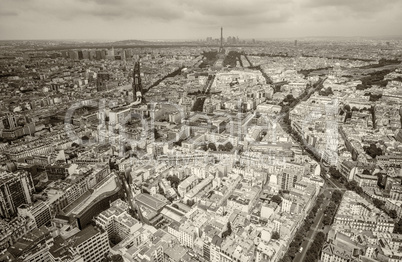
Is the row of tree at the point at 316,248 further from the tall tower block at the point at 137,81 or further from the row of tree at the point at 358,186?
the tall tower block at the point at 137,81

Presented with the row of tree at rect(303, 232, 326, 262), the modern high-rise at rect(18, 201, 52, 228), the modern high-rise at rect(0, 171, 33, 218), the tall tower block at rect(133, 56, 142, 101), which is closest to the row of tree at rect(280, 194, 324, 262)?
the row of tree at rect(303, 232, 326, 262)

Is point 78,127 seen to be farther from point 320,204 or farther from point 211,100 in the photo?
point 320,204

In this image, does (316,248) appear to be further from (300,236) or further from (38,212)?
(38,212)

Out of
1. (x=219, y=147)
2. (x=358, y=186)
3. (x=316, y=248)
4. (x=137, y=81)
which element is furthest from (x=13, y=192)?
(x=137, y=81)

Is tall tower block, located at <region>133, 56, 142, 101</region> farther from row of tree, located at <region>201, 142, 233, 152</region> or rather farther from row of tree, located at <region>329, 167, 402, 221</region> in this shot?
row of tree, located at <region>329, 167, 402, 221</region>

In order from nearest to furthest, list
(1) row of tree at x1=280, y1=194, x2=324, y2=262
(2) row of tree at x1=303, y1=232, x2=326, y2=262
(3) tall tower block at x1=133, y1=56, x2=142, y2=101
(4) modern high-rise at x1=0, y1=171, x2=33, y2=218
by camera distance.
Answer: (2) row of tree at x1=303, y1=232, x2=326, y2=262 < (1) row of tree at x1=280, y1=194, x2=324, y2=262 < (4) modern high-rise at x1=0, y1=171, x2=33, y2=218 < (3) tall tower block at x1=133, y1=56, x2=142, y2=101

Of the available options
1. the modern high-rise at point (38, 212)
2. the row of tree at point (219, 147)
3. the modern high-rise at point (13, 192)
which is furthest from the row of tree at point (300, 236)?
the modern high-rise at point (13, 192)

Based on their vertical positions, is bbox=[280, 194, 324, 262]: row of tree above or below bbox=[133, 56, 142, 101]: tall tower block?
below

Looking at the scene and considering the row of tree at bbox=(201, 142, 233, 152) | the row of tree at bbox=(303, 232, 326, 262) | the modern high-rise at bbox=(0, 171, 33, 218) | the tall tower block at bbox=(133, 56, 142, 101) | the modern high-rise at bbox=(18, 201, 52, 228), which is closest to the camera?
the row of tree at bbox=(303, 232, 326, 262)
